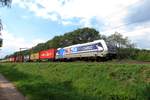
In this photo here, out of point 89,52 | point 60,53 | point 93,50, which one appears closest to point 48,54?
point 60,53

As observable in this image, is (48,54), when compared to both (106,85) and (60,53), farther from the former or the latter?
(106,85)

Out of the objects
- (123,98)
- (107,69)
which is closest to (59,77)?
(107,69)

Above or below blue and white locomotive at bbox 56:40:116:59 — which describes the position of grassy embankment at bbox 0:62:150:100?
below

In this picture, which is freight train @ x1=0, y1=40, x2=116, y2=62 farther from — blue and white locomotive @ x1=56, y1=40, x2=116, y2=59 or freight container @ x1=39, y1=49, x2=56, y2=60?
freight container @ x1=39, y1=49, x2=56, y2=60

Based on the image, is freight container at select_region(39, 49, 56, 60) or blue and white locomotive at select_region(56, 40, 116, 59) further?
freight container at select_region(39, 49, 56, 60)

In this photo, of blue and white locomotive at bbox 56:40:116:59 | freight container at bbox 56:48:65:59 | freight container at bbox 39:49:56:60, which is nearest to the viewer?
blue and white locomotive at bbox 56:40:116:59

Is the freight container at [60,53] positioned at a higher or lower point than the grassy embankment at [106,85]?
higher

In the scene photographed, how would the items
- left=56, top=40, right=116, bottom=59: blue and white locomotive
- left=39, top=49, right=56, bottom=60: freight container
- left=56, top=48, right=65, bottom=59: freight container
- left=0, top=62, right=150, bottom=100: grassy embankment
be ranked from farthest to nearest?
left=39, top=49, right=56, bottom=60: freight container → left=56, top=48, right=65, bottom=59: freight container → left=56, top=40, right=116, bottom=59: blue and white locomotive → left=0, top=62, right=150, bottom=100: grassy embankment

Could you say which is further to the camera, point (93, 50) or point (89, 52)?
point (89, 52)

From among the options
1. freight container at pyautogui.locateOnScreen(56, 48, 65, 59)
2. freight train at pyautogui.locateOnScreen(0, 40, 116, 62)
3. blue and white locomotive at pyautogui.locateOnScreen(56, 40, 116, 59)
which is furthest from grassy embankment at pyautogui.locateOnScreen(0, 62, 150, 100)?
freight container at pyautogui.locateOnScreen(56, 48, 65, 59)

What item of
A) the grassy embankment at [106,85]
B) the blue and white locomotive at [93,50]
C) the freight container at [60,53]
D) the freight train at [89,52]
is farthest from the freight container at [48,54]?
the grassy embankment at [106,85]

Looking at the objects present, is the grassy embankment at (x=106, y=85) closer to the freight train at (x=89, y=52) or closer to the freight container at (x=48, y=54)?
the freight train at (x=89, y=52)

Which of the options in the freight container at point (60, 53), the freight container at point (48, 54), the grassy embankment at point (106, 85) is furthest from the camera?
the freight container at point (48, 54)

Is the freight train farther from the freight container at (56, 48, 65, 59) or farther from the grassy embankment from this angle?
the grassy embankment
